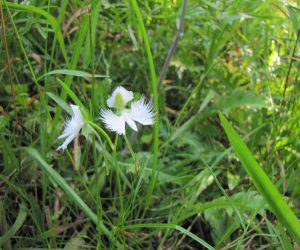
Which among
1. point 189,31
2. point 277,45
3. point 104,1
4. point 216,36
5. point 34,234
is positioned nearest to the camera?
point 34,234

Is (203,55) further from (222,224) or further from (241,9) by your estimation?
(222,224)

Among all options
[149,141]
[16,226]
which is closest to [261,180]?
[16,226]

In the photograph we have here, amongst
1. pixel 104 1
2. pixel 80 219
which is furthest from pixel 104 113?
pixel 104 1

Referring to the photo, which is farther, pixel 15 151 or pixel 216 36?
pixel 216 36

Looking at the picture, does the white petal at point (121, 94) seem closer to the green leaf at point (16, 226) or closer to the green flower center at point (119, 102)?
the green flower center at point (119, 102)

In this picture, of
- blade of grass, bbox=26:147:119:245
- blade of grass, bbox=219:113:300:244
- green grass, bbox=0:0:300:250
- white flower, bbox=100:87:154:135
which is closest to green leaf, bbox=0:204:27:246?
green grass, bbox=0:0:300:250
